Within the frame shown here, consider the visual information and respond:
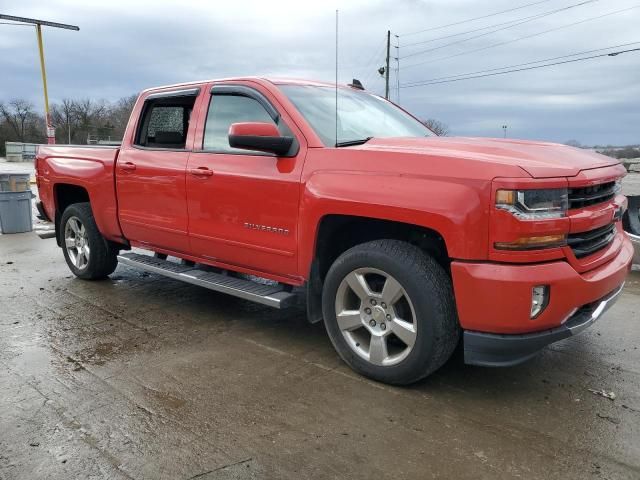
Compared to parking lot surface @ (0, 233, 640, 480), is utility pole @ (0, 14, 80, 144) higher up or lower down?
higher up

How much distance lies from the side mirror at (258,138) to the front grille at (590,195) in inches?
69.9

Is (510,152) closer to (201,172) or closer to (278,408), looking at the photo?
(278,408)

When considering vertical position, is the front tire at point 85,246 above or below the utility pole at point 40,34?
below

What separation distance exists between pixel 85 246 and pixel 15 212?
453 cm

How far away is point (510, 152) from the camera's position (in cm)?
303

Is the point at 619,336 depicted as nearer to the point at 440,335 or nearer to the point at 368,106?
the point at 440,335

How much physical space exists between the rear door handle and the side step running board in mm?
860

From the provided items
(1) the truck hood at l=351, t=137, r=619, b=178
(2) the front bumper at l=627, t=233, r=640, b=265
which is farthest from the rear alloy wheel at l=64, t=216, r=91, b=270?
(2) the front bumper at l=627, t=233, r=640, b=265

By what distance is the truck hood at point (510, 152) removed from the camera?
111 inches

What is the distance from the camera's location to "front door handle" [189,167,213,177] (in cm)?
412

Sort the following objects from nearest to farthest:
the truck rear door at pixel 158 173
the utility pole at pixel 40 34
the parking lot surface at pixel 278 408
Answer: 1. the parking lot surface at pixel 278 408
2. the truck rear door at pixel 158 173
3. the utility pole at pixel 40 34

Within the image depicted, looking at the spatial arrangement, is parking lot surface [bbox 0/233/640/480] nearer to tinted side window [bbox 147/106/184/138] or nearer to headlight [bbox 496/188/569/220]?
headlight [bbox 496/188/569/220]

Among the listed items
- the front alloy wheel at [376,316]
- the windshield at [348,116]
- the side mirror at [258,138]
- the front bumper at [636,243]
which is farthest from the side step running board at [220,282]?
the front bumper at [636,243]

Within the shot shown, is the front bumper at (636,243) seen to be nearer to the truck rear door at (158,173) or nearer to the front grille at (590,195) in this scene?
the front grille at (590,195)
